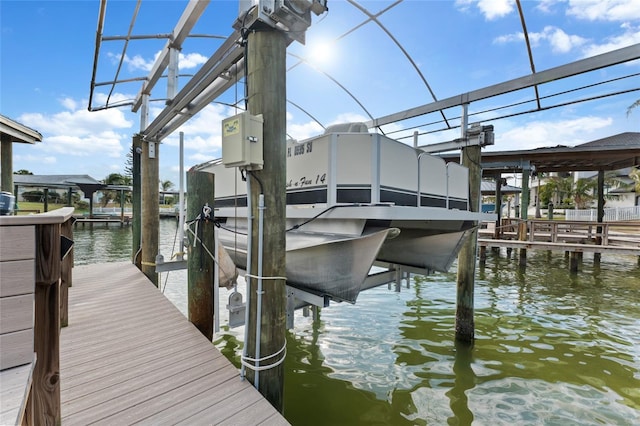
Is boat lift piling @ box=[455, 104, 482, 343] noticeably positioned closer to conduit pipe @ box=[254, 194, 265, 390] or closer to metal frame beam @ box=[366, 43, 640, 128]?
metal frame beam @ box=[366, 43, 640, 128]

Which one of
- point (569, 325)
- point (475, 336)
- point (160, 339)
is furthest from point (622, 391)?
point (160, 339)

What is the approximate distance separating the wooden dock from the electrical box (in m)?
1.80

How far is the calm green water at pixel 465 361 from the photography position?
332 centimetres

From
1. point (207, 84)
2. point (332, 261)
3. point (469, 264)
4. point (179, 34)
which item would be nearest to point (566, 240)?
point (469, 264)

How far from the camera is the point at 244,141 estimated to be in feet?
7.11

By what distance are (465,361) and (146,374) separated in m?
4.14

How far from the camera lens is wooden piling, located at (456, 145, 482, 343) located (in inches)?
185

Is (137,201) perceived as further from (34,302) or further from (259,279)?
(34,302)

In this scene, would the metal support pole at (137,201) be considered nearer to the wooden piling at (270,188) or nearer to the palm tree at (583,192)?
the wooden piling at (270,188)

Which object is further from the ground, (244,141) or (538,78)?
(538,78)

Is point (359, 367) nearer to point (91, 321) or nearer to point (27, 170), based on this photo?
point (91, 321)

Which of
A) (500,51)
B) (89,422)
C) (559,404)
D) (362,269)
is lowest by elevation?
(559,404)

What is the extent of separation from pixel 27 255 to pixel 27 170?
6326cm

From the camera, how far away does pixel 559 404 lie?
3469 mm
